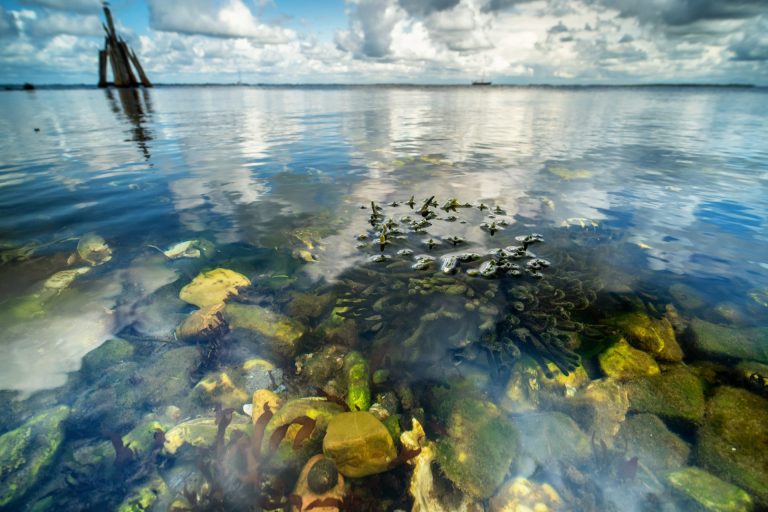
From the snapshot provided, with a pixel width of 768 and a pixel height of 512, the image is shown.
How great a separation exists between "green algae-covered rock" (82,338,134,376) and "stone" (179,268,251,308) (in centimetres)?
118

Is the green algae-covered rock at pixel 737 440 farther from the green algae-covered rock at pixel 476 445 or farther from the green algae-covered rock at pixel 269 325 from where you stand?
the green algae-covered rock at pixel 269 325

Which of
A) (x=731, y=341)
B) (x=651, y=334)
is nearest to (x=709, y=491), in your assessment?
(x=651, y=334)

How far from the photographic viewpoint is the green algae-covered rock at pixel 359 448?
124 inches

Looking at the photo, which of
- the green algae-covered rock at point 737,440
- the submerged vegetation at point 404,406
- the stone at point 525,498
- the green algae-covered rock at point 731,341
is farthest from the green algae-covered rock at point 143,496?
the green algae-covered rock at point 731,341

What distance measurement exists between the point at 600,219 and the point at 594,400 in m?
6.62

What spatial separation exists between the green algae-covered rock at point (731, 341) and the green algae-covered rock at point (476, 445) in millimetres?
3199

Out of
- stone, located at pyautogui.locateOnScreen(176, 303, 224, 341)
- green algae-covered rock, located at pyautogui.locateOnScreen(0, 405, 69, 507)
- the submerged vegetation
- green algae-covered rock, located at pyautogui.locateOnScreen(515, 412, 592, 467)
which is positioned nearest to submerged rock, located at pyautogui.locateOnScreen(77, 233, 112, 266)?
the submerged vegetation

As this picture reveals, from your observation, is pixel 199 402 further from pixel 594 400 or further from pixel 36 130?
pixel 36 130

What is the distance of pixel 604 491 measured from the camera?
123 inches

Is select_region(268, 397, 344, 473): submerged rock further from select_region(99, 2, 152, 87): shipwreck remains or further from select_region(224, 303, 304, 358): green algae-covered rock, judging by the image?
select_region(99, 2, 152, 87): shipwreck remains

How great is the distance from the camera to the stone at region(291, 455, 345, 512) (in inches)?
115

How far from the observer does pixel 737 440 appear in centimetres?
331

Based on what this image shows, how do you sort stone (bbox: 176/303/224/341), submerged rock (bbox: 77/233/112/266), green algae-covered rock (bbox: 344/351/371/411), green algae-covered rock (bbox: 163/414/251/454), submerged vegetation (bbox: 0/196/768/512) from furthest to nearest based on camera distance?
submerged rock (bbox: 77/233/112/266) < stone (bbox: 176/303/224/341) < green algae-covered rock (bbox: 344/351/371/411) < green algae-covered rock (bbox: 163/414/251/454) < submerged vegetation (bbox: 0/196/768/512)

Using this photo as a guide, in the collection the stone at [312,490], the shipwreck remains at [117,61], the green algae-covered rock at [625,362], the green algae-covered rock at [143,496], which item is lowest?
the green algae-covered rock at [143,496]
